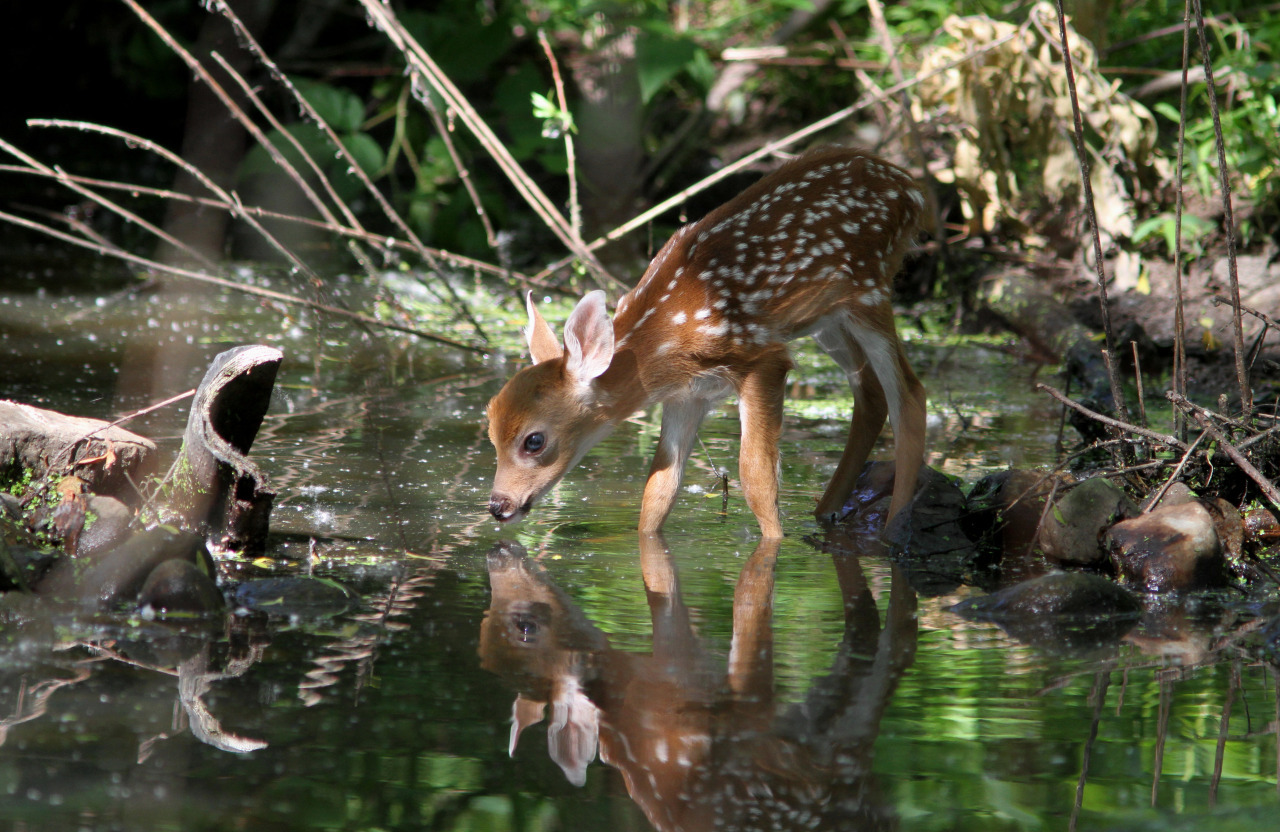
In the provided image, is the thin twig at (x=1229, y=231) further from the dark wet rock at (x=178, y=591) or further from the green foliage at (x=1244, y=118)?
the green foliage at (x=1244, y=118)

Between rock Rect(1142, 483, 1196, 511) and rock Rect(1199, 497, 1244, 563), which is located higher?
rock Rect(1142, 483, 1196, 511)

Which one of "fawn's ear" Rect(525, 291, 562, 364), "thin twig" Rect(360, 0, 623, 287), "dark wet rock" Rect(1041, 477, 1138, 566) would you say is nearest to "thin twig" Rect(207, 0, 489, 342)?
"thin twig" Rect(360, 0, 623, 287)

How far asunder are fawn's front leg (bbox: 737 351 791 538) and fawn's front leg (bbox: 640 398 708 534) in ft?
0.79

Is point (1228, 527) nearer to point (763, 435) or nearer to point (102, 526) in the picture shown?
point (763, 435)

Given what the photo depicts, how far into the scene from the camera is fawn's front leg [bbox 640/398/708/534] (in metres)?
4.91

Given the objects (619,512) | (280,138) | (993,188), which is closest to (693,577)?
(619,512)

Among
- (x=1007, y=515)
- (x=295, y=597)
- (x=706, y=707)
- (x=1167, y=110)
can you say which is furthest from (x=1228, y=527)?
(x=1167, y=110)

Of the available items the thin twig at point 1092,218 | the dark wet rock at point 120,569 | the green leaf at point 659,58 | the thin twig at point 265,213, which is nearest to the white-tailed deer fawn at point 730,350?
the thin twig at point 1092,218

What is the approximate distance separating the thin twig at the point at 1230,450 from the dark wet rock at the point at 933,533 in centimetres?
91

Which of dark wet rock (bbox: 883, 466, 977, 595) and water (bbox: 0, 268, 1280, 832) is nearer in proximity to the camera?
water (bbox: 0, 268, 1280, 832)

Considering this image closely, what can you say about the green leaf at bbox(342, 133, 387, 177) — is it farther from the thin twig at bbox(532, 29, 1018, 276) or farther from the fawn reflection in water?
the fawn reflection in water

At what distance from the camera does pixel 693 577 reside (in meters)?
4.39

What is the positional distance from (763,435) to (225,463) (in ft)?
6.27

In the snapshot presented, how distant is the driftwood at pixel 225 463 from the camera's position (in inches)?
165
